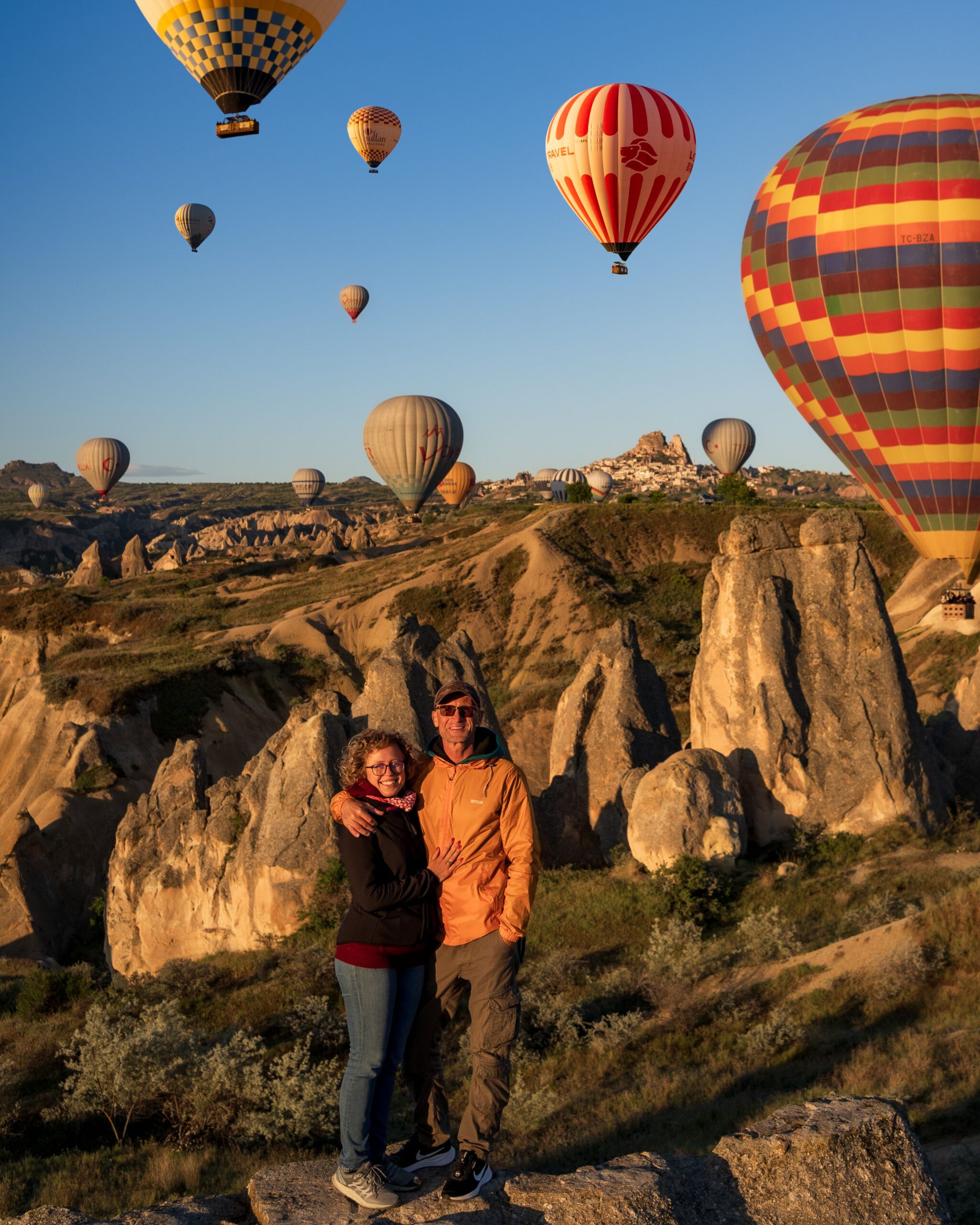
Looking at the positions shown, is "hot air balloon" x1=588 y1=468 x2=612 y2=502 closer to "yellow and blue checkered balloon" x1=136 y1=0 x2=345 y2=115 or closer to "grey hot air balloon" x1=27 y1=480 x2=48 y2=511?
"grey hot air balloon" x1=27 y1=480 x2=48 y2=511

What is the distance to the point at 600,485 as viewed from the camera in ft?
474

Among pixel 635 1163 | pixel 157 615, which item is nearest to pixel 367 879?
pixel 635 1163

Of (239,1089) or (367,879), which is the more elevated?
(367,879)

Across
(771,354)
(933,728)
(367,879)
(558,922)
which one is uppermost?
→ (771,354)

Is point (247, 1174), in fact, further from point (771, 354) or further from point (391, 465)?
point (391, 465)

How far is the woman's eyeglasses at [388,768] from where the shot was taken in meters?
6.12

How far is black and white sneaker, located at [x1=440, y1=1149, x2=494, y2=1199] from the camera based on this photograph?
18.6 feet

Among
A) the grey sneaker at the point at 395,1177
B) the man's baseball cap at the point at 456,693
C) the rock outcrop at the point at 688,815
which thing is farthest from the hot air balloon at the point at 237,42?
the grey sneaker at the point at 395,1177

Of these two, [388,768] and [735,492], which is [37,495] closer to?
[735,492]

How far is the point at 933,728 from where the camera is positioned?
88.3ft

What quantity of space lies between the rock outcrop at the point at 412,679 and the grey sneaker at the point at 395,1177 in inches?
635

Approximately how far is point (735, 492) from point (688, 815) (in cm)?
6950

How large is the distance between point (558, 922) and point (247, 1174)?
9.83 m

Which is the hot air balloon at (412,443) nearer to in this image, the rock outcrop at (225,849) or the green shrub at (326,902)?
the rock outcrop at (225,849)
